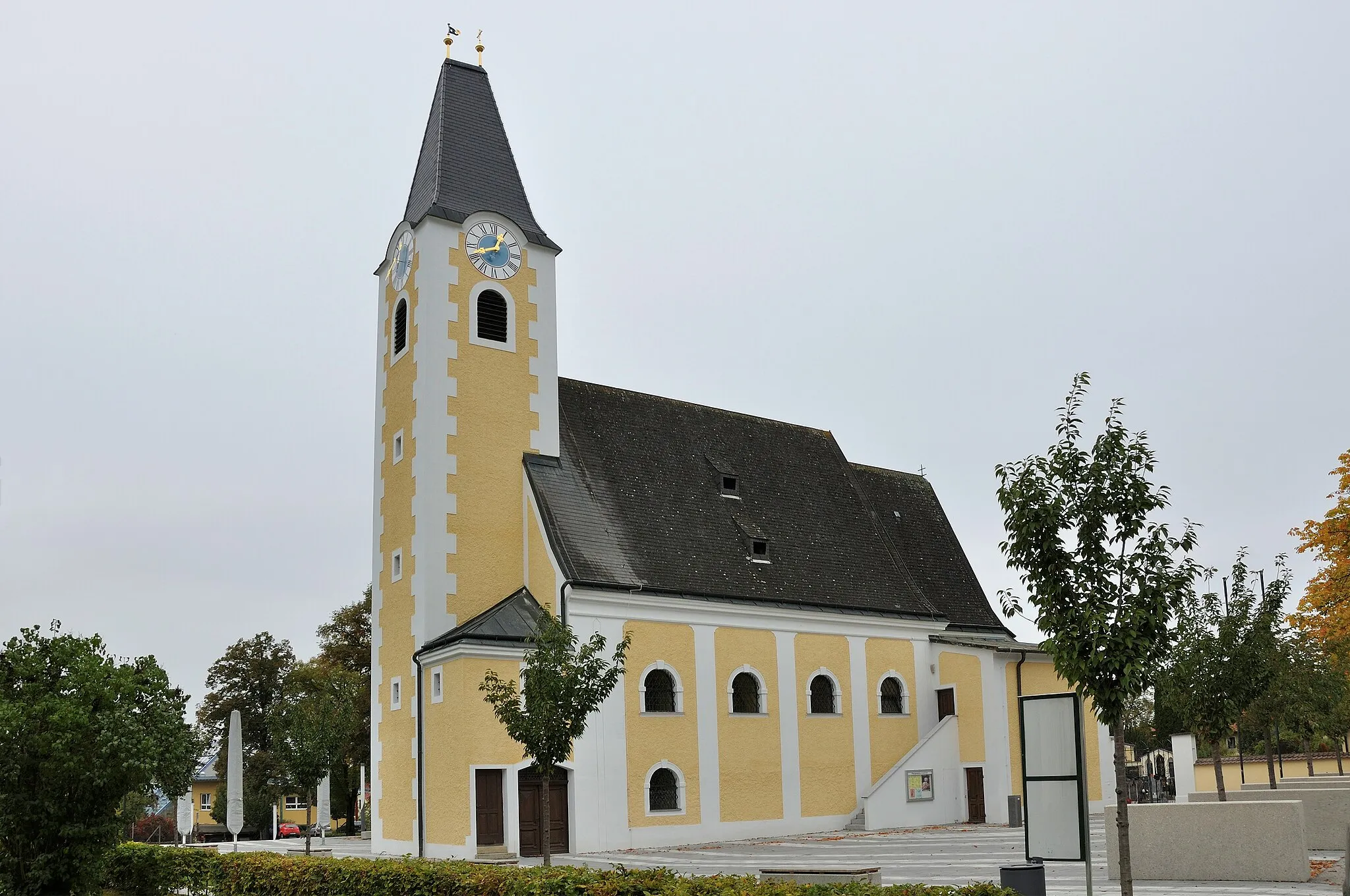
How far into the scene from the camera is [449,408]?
1211 inches

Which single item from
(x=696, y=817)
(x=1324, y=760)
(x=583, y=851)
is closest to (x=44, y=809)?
(x=583, y=851)

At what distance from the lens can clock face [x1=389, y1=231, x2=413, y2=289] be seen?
1293 inches

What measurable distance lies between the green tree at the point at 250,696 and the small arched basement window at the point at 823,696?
34402 millimetres

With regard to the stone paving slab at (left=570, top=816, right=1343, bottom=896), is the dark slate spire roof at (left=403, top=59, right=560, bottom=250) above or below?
above

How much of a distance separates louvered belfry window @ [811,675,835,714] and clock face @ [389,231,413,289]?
52.8 ft

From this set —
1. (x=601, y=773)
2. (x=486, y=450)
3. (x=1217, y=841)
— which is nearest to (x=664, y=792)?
(x=601, y=773)

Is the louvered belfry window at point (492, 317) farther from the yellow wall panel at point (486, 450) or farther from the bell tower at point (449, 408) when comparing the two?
the yellow wall panel at point (486, 450)

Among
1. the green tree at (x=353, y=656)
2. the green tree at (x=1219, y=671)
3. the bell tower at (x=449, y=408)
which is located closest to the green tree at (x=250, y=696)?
the green tree at (x=353, y=656)

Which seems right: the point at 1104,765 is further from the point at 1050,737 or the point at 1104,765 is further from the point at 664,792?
the point at 1050,737

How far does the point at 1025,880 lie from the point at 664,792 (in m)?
18.5

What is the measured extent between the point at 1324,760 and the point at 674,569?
1149 inches

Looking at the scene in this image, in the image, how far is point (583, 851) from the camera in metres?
27.8

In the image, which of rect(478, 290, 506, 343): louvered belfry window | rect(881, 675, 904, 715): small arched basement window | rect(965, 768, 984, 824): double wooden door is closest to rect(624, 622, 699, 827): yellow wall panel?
rect(881, 675, 904, 715): small arched basement window

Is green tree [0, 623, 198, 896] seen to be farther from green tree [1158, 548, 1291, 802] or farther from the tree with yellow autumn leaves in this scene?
the tree with yellow autumn leaves
